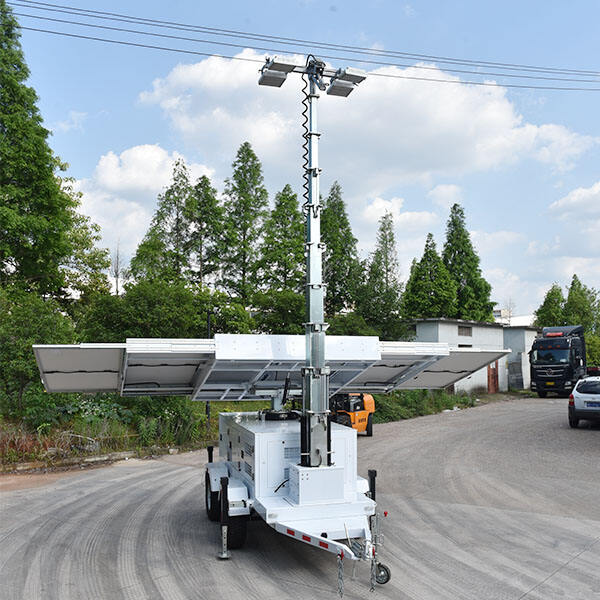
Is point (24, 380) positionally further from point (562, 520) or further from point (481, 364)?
point (562, 520)

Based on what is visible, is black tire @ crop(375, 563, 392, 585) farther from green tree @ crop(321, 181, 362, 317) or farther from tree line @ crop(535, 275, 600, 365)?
tree line @ crop(535, 275, 600, 365)

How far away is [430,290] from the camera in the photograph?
4219 cm

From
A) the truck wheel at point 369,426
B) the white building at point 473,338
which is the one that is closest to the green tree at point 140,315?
the truck wheel at point 369,426

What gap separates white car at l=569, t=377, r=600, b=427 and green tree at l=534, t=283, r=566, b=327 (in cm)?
3191

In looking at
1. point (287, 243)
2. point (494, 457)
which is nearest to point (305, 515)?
point (494, 457)

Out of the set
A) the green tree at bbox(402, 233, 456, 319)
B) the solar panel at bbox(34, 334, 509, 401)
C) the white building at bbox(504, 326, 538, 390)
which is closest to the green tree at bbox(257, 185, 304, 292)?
the green tree at bbox(402, 233, 456, 319)

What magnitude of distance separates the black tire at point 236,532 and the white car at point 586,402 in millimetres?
14776

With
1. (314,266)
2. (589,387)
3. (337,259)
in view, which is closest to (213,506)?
(314,266)

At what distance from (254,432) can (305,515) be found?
115 cm

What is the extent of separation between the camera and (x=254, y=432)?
6.80 metres

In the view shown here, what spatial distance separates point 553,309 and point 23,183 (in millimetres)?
42542

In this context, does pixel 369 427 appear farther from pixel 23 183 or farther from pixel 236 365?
pixel 23 183

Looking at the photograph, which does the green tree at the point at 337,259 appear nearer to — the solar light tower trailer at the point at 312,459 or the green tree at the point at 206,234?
the green tree at the point at 206,234

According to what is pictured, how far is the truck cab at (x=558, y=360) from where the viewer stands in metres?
30.0
